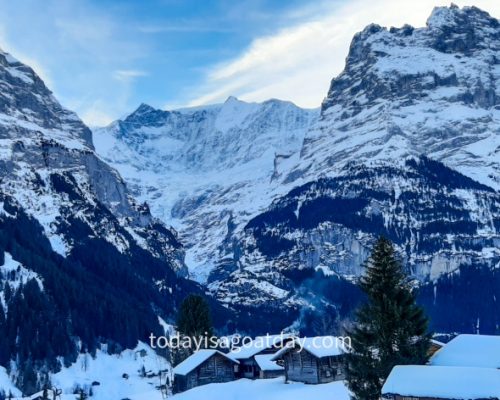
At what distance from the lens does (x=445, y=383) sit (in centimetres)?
4400

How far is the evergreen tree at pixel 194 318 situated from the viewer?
106 meters

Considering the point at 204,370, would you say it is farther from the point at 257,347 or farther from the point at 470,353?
the point at 470,353

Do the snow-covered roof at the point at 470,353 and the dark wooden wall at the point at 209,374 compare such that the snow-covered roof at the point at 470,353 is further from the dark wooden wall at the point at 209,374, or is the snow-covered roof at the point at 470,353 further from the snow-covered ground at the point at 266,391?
the dark wooden wall at the point at 209,374

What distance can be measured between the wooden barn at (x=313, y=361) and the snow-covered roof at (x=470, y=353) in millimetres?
21704

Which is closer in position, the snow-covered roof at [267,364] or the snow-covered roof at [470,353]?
the snow-covered roof at [470,353]

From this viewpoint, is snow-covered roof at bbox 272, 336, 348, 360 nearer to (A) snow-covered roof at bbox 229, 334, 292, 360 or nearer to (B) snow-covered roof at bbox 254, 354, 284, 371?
(B) snow-covered roof at bbox 254, 354, 284, 371

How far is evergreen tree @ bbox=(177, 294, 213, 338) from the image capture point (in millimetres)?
106188

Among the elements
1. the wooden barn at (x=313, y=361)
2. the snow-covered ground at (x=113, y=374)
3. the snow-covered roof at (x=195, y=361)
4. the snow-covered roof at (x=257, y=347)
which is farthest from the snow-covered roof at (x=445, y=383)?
the snow-covered ground at (x=113, y=374)

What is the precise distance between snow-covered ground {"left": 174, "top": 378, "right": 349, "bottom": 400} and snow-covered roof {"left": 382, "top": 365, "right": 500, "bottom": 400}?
1966cm

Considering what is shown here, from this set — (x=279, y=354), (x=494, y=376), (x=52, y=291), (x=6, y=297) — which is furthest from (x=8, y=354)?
(x=494, y=376)

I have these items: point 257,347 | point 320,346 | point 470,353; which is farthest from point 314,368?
point 470,353

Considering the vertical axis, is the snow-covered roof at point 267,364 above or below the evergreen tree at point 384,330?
below

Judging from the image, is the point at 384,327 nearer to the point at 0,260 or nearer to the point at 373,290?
the point at 373,290

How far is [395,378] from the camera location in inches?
1822
